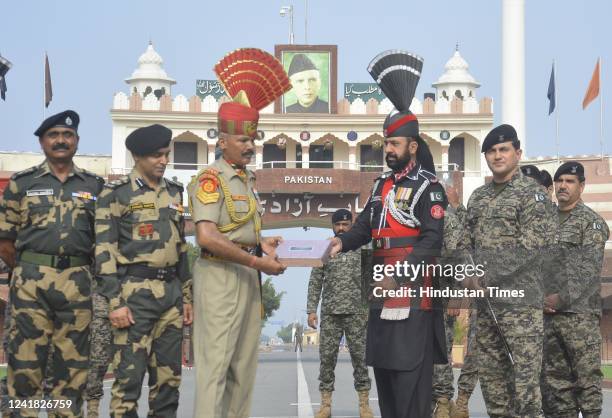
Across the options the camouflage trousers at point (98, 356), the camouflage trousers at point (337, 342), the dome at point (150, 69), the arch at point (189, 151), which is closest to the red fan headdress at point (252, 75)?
the camouflage trousers at point (98, 356)

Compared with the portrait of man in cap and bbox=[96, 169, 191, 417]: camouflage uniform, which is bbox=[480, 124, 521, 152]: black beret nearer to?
bbox=[96, 169, 191, 417]: camouflage uniform

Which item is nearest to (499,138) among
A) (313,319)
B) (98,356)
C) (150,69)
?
(98,356)

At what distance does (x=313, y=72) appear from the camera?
71625mm

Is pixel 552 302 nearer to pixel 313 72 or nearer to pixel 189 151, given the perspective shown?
pixel 313 72

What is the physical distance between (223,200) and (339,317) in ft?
20.1

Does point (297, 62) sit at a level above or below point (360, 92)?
above

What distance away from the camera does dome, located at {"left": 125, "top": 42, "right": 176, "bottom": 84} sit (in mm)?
79062

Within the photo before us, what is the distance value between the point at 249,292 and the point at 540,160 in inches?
2523

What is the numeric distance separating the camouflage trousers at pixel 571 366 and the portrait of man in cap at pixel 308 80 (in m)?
60.4

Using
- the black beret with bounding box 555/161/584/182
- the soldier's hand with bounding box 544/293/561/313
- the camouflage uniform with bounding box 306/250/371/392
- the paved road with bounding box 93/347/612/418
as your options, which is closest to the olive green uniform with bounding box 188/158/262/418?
the soldier's hand with bounding box 544/293/561/313

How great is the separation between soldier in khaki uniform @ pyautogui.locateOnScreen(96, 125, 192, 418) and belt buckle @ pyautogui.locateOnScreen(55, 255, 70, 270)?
261 millimetres

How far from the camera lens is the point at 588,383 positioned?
10414mm

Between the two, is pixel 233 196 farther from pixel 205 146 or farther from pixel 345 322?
pixel 205 146

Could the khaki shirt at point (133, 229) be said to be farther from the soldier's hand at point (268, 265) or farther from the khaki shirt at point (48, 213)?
the soldier's hand at point (268, 265)
